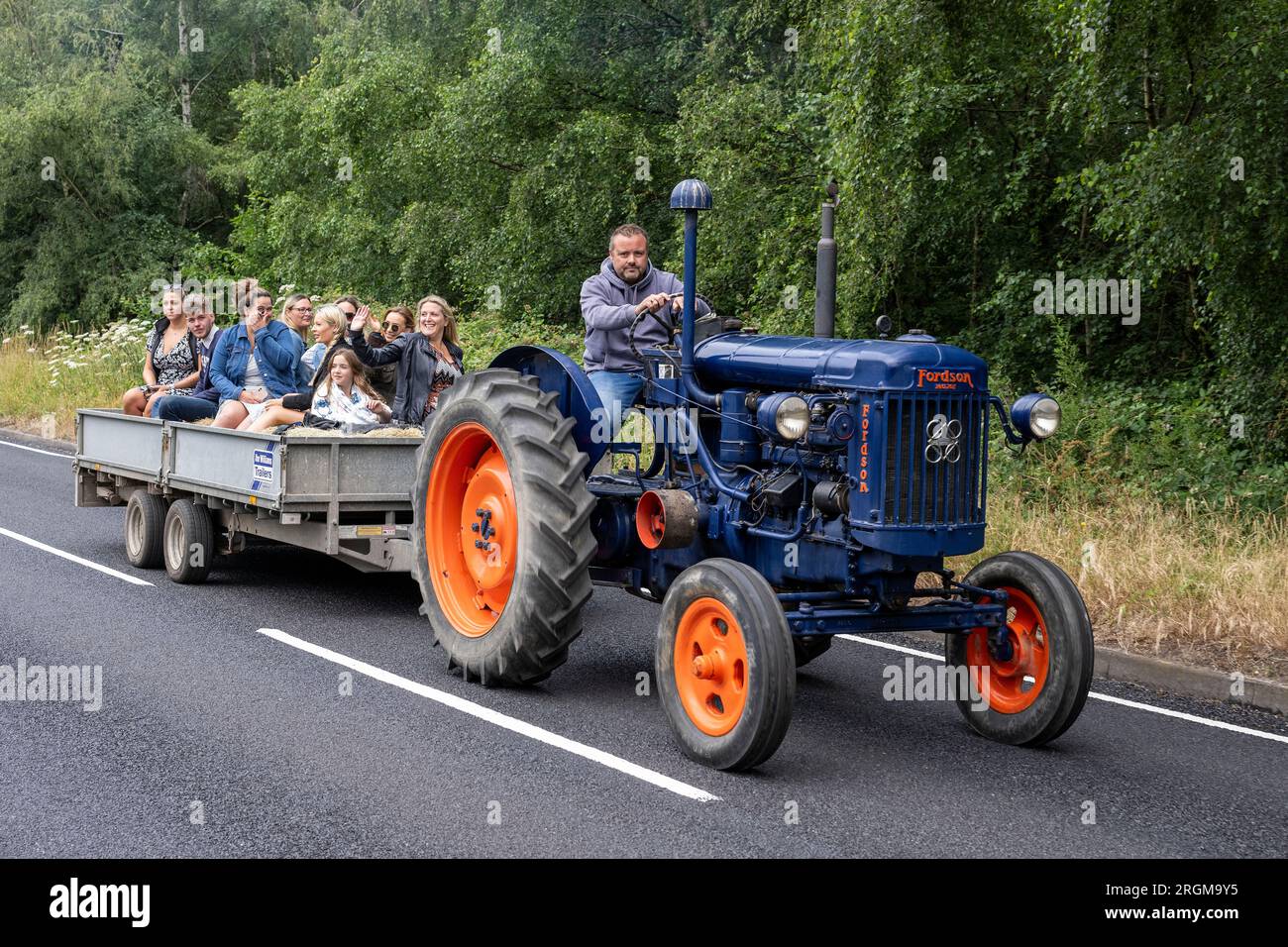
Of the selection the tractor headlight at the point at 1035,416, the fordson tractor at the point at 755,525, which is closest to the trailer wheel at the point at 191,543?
the fordson tractor at the point at 755,525

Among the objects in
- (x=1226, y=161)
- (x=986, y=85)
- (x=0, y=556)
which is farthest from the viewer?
(x=986, y=85)

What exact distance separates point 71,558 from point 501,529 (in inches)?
199

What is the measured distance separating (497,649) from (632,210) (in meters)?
15.1

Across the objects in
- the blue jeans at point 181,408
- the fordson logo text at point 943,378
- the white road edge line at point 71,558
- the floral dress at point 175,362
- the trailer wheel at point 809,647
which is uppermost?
the floral dress at point 175,362

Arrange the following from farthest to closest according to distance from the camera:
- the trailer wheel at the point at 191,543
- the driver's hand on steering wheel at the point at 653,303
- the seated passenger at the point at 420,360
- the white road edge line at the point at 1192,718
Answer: the seated passenger at the point at 420,360 → the trailer wheel at the point at 191,543 → the driver's hand on steering wheel at the point at 653,303 → the white road edge line at the point at 1192,718

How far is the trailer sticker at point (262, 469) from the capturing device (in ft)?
27.5

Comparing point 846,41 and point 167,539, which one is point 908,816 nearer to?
point 167,539

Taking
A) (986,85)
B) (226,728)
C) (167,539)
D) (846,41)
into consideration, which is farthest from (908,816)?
(986,85)

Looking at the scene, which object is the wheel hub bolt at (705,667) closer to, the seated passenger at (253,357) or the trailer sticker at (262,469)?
the trailer sticker at (262,469)

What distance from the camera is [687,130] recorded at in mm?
17953

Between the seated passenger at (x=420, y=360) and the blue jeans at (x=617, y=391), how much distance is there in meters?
2.74

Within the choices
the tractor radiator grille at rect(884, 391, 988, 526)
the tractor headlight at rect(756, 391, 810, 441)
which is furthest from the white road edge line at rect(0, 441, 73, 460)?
the tractor radiator grille at rect(884, 391, 988, 526)

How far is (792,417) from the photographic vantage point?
18.7 feet

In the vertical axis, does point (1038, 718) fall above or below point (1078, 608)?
below
